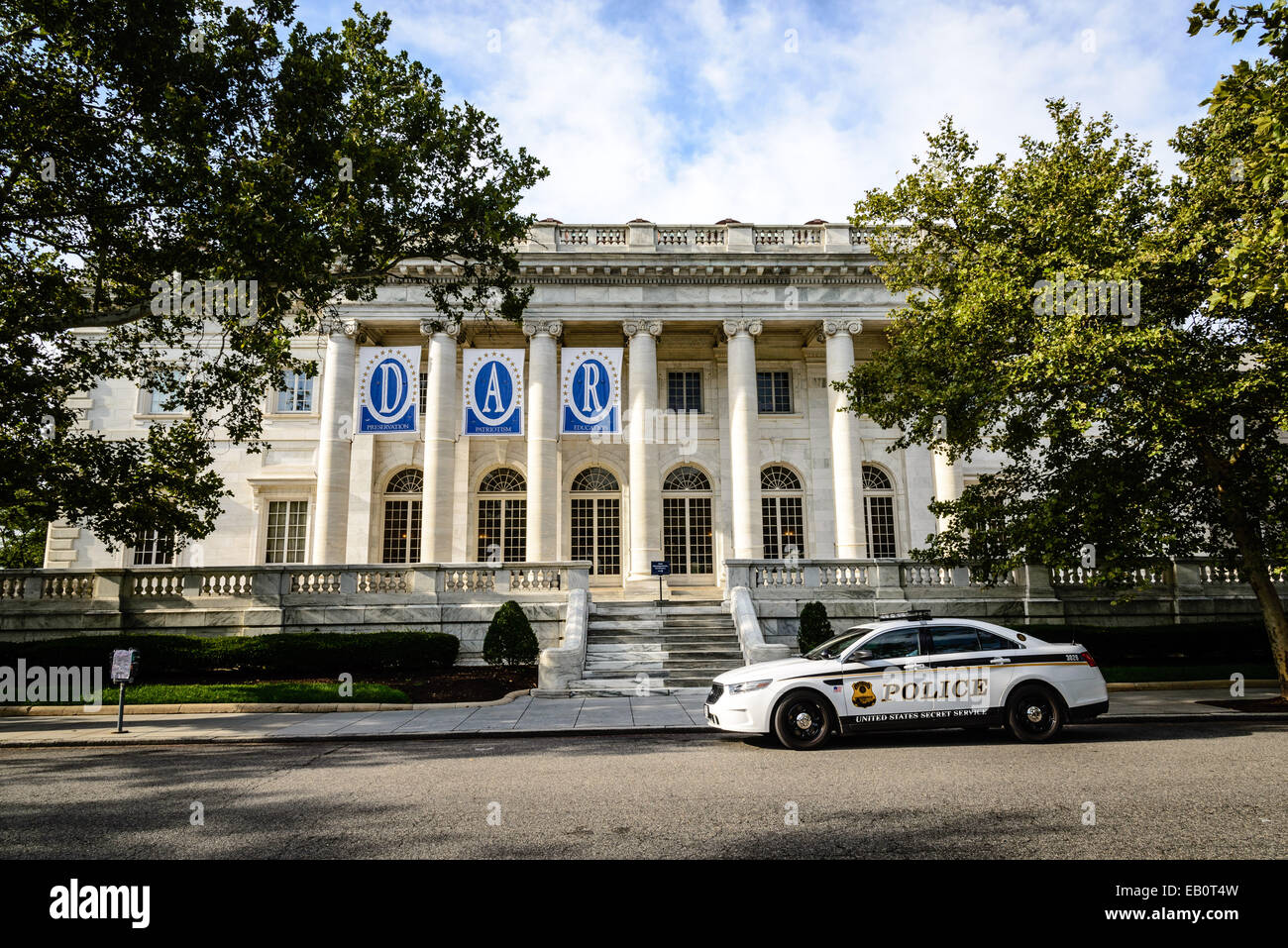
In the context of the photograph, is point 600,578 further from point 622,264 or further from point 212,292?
point 212,292

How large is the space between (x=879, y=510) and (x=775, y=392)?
6.23m

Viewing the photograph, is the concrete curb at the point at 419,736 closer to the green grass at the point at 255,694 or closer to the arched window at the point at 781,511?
the green grass at the point at 255,694

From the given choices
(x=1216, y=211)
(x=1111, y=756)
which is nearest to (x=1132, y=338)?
(x=1216, y=211)

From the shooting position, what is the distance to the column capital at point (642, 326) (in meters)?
28.6

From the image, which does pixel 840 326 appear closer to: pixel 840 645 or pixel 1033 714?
pixel 840 645

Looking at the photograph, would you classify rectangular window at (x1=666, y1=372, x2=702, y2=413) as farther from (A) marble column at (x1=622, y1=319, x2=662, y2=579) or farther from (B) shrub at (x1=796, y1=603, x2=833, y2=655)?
(B) shrub at (x1=796, y1=603, x2=833, y2=655)

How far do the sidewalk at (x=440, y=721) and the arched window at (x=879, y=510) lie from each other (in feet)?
47.4

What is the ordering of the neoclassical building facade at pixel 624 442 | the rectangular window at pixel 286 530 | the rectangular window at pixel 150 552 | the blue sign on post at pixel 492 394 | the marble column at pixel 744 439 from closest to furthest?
the blue sign on post at pixel 492 394 → the marble column at pixel 744 439 → the neoclassical building facade at pixel 624 442 → the rectangular window at pixel 150 552 → the rectangular window at pixel 286 530

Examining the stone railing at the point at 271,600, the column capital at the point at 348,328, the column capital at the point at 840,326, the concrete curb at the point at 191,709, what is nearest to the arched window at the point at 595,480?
the stone railing at the point at 271,600

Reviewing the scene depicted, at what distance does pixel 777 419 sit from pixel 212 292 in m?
21.2

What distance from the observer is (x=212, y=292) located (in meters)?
14.4

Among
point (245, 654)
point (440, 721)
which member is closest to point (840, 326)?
point (440, 721)

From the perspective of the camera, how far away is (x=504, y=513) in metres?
30.1

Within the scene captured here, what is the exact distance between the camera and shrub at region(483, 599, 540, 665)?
19.2m
